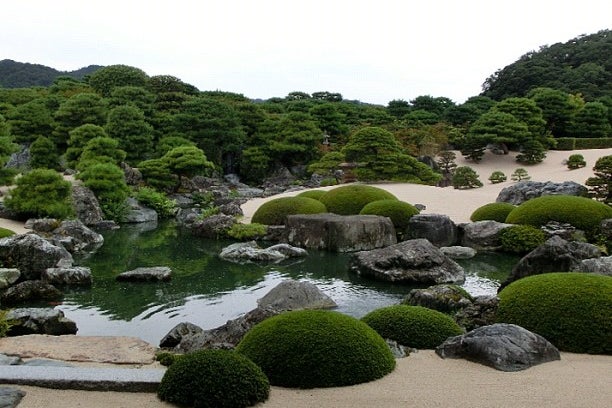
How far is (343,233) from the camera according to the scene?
52.7 feet

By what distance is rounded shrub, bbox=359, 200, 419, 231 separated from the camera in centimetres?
1797

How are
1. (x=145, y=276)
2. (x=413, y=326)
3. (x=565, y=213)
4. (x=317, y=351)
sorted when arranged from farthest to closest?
(x=565, y=213), (x=145, y=276), (x=413, y=326), (x=317, y=351)

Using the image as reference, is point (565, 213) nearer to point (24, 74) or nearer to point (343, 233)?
point (343, 233)

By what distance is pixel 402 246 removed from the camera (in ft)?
41.6

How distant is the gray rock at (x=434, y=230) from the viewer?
16344 mm

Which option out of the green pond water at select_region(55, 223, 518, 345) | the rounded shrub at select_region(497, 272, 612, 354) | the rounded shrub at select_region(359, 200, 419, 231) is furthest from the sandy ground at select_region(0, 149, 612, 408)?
the rounded shrub at select_region(359, 200, 419, 231)

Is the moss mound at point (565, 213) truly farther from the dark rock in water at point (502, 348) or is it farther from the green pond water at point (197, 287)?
the dark rock in water at point (502, 348)

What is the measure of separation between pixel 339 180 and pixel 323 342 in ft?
86.4

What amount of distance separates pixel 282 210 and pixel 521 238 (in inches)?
299

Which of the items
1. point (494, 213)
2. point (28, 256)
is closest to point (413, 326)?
point (28, 256)

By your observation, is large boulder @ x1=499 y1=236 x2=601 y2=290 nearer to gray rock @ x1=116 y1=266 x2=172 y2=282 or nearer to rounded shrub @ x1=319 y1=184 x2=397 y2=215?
gray rock @ x1=116 y1=266 x2=172 y2=282

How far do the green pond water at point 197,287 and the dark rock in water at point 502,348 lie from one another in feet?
12.0

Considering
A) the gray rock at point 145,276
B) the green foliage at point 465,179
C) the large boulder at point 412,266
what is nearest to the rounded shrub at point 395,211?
the large boulder at point 412,266

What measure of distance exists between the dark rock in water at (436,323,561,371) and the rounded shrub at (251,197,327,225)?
13109 millimetres
